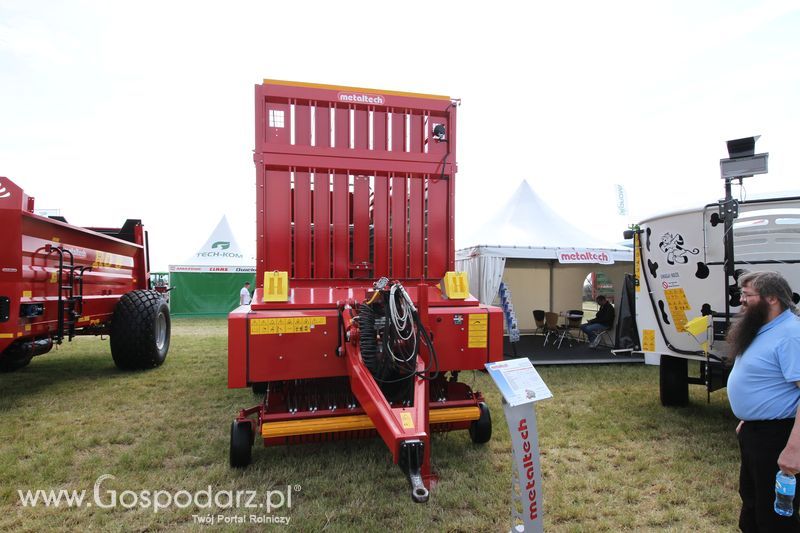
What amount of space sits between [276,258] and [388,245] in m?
0.91

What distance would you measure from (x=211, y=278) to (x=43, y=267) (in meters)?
13.5

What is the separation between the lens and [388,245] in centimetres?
379

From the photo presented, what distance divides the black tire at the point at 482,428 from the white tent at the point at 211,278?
51.0 feet

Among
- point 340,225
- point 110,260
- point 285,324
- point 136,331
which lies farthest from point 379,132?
point 110,260

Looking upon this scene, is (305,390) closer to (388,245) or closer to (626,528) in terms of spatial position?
(388,245)

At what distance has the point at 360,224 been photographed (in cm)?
374

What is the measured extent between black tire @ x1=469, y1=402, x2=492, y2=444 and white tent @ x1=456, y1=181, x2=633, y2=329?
445cm

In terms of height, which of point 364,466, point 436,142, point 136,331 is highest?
point 436,142

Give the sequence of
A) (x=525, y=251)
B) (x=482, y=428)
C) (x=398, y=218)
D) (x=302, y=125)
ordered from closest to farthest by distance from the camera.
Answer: (x=482, y=428) → (x=302, y=125) → (x=398, y=218) → (x=525, y=251)

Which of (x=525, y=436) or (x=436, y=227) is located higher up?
(x=436, y=227)

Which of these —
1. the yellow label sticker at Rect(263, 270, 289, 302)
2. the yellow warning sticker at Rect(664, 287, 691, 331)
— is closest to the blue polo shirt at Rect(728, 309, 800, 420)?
the yellow warning sticker at Rect(664, 287, 691, 331)

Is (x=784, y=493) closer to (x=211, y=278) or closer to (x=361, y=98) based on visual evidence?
(x=361, y=98)

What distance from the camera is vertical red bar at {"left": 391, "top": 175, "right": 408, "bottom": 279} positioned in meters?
3.79

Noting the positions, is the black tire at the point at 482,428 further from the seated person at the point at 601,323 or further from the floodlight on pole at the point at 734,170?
the seated person at the point at 601,323
